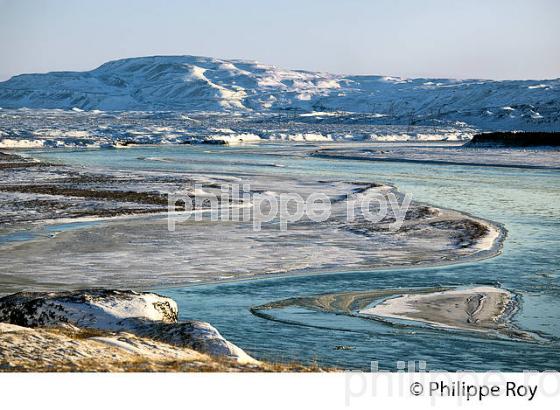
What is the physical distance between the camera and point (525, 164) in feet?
170

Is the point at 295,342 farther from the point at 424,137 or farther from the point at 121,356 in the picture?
the point at 424,137

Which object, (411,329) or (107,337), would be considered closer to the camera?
(107,337)

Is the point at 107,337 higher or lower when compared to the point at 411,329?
higher

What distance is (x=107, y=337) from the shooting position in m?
9.88

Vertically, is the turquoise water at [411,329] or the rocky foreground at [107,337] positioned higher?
the rocky foreground at [107,337]

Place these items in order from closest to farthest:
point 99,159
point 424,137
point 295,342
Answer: point 295,342, point 99,159, point 424,137

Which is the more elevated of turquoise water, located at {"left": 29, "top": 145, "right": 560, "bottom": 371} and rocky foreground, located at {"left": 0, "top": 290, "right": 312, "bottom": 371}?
rocky foreground, located at {"left": 0, "top": 290, "right": 312, "bottom": 371}

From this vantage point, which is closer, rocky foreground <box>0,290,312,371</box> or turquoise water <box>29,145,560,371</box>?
rocky foreground <box>0,290,312,371</box>

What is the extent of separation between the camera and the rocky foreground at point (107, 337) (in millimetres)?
8602

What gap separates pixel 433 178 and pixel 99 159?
24361mm

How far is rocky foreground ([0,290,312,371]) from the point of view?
8.60 metres

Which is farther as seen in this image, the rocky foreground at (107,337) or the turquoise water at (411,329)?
the turquoise water at (411,329)
